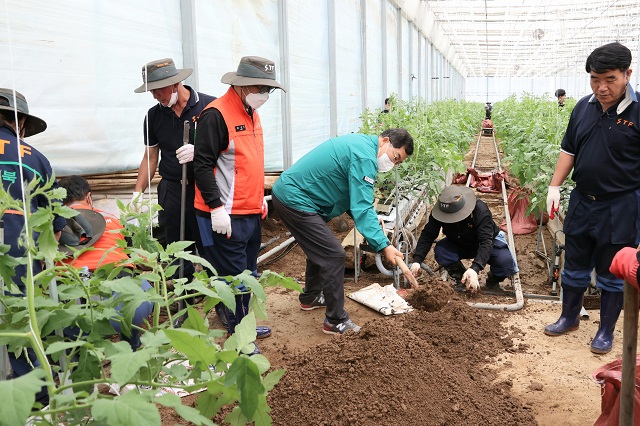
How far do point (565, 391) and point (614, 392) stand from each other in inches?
44.4

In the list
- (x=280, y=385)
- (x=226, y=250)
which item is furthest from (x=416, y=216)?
(x=280, y=385)

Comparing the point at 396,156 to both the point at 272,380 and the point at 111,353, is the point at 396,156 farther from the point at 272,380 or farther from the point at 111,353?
the point at 111,353

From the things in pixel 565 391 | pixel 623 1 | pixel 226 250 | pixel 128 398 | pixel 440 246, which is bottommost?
pixel 565 391

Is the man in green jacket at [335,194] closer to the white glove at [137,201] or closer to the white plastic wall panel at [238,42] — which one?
the white glove at [137,201]

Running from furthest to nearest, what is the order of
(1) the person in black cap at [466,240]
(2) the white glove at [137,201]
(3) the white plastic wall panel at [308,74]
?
(3) the white plastic wall panel at [308,74]
(1) the person in black cap at [466,240]
(2) the white glove at [137,201]

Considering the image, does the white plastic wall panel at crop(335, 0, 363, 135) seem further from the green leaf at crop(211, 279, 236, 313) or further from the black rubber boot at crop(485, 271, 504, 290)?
the green leaf at crop(211, 279, 236, 313)

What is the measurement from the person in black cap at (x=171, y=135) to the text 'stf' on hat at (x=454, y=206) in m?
2.00

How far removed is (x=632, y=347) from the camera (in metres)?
2.04

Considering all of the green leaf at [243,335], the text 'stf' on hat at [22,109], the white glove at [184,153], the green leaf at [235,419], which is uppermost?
the text 'stf' on hat at [22,109]

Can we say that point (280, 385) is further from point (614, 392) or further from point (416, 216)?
point (416, 216)

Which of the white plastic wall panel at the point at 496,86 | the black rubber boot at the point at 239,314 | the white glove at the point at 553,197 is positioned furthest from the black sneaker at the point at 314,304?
the white plastic wall panel at the point at 496,86

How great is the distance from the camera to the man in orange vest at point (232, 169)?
367cm

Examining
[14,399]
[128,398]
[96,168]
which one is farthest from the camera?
[96,168]

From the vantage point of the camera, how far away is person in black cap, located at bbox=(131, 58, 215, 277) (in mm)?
3928
